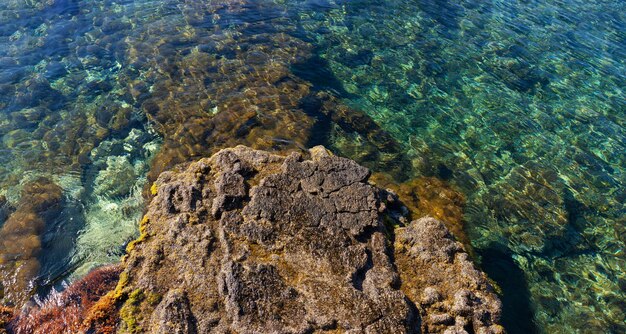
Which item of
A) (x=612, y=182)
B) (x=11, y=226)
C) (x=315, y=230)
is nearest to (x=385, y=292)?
(x=315, y=230)

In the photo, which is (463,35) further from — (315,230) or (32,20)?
(32,20)

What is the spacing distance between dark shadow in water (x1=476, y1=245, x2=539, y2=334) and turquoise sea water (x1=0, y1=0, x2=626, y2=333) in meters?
0.03

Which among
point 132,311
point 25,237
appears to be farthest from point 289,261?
point 25,237

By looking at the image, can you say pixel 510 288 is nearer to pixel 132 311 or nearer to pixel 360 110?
pixel 360 110

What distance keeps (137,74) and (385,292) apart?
440 inches

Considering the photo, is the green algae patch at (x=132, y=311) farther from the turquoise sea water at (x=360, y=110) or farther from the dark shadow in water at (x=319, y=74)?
the dark shadow in water at (x=319, y=74)

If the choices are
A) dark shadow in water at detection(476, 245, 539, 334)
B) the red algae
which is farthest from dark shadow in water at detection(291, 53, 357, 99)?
the red algae

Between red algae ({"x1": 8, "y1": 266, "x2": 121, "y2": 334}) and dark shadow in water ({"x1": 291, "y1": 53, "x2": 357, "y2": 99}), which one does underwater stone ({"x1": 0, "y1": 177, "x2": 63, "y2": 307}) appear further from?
dark shadow in water ({"x1": 291, "y1": 53, "x2": 357, "y2": 99})

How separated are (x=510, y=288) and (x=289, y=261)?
529 cm

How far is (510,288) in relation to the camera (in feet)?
29.3

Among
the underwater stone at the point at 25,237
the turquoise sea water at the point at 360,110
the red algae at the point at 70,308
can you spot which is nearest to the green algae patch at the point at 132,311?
the red algae at the point at 70,308

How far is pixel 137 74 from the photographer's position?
45.0 feet

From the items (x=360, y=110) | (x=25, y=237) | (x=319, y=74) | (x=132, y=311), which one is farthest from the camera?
(x=319, y=74)

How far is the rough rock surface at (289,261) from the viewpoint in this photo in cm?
588
